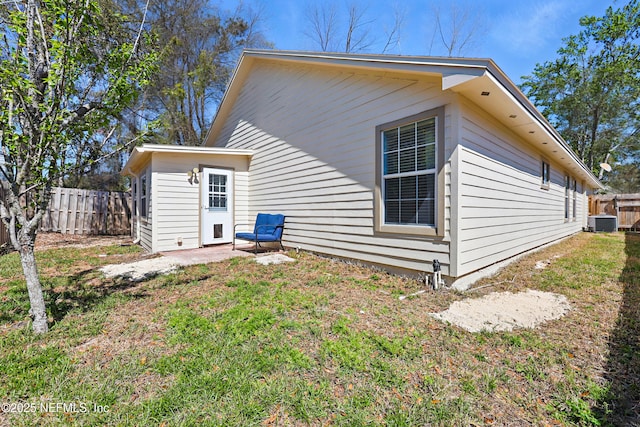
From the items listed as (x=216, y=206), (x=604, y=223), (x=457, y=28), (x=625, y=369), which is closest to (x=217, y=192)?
(x=216, y=206)

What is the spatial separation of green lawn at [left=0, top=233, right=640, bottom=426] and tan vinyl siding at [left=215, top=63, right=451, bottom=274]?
1344 mm

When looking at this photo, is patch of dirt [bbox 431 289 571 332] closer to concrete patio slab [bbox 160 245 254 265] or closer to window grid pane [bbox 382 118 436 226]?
window grid pane [bbox 382 118 436 226]

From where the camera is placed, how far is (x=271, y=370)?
2090 millimetres

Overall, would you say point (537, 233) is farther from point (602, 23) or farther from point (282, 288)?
point (602, 23)

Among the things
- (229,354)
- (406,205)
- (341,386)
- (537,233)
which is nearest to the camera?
(341,386)

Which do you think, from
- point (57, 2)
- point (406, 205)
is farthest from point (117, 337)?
point (406, 205)

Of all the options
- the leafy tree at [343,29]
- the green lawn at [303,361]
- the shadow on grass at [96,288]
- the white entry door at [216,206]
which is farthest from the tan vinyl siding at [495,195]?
the leafy tree at [343,29]

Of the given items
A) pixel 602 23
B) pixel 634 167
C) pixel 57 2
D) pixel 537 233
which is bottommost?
pixel 537 233

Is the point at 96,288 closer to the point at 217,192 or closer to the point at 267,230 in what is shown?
the point at 267,230

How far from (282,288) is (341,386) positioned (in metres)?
2.12

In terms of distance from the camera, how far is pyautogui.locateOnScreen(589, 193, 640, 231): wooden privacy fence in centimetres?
1296

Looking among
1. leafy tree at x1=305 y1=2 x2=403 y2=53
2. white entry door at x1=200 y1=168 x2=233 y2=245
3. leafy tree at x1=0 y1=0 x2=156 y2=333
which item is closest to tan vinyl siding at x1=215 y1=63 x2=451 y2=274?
white entry door at x1=200 y1=168 x2=233 y2=245

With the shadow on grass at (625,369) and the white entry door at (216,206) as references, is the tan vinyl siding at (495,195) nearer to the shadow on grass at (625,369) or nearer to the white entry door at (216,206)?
the shadow on grass at (625,369)

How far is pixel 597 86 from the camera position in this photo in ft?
58.6
